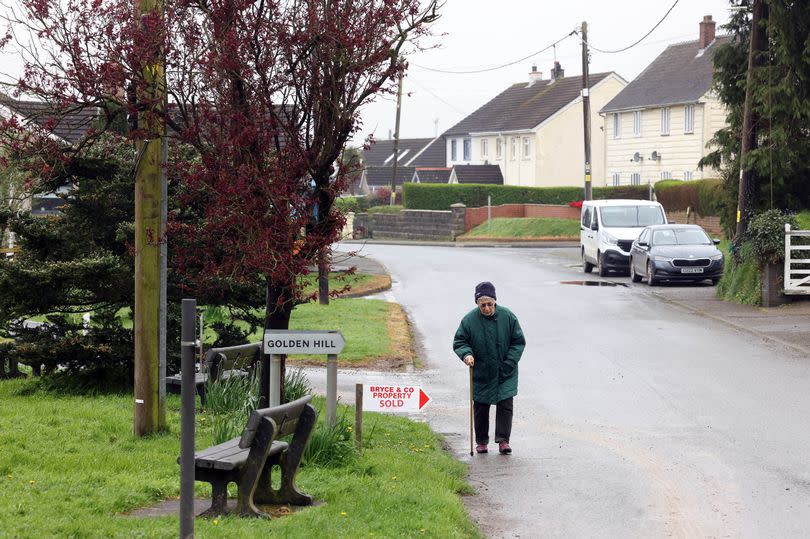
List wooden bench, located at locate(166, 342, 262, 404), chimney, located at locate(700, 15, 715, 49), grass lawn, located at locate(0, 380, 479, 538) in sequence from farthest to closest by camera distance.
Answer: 1. chimney, located at locate(700, 15, 715, 49)
2. wooden bench, located at locate(166, 342, 262, 404)
3. grass lawn, located at locate(0, 380, 479, 538)

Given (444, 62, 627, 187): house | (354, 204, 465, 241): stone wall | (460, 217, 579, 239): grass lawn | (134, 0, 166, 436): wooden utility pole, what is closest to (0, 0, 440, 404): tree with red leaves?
(134, 0, 166, 436): wooden utility pole

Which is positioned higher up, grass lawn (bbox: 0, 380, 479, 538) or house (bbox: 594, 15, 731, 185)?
house (bbox: 594, 15, 731, 185)

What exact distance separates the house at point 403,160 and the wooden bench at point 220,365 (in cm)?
7629

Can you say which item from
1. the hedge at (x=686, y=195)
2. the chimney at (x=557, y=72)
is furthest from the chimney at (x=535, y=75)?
the hedge at (x=686, y=195)

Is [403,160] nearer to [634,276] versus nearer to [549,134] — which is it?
[549,134]

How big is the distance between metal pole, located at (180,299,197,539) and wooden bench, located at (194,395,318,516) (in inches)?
41.9

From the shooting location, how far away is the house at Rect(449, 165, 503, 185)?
257ft

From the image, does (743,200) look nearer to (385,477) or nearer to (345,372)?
(345,372)

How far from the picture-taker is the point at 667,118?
6225 cm

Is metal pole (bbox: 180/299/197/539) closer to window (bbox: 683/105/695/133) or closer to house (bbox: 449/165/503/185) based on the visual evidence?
window (bbox: 683/105/695/133)

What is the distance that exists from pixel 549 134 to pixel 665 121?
12779 mm

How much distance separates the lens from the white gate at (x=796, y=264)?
2353 centimetres

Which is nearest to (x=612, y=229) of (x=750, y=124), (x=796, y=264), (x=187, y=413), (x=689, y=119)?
(x=750, y=124)

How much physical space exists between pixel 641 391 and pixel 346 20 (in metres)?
7.01
